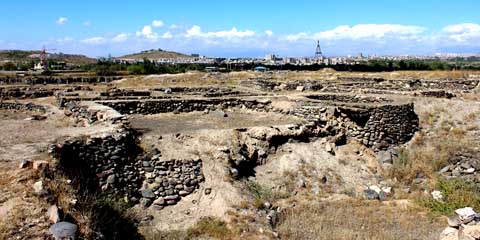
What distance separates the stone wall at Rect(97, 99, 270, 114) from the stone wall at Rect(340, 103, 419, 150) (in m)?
4.53

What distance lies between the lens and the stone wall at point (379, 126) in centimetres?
1550

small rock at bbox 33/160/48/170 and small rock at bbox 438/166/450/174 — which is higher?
small rock at bbox 33/160/48/170

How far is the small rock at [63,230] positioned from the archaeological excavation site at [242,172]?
0.11ft

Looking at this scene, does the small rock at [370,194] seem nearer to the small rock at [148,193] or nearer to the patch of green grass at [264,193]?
the patch of green grass at [264,193]

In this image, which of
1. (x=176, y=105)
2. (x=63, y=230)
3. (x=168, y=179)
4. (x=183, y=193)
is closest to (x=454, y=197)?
(x=183, y=193)

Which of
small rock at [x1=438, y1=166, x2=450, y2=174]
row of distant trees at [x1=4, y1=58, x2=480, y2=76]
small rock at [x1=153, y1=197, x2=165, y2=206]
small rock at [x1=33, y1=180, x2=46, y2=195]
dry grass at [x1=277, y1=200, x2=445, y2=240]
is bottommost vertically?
dry grass at [x1=277, y1=200, x2=445, y2=240]

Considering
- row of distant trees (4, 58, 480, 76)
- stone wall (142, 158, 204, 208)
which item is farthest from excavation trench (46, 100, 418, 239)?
row of distant trees (4, 58, 480, 76)

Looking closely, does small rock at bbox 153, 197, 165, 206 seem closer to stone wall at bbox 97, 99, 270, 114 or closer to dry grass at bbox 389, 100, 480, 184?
dry grass at bbox 389, 100, 480, 184

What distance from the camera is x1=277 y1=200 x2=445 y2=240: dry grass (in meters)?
9.67

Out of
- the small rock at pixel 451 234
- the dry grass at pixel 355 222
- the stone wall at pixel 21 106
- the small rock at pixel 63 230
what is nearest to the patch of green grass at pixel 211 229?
the dry grass at pixel 355 222

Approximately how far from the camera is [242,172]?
40.9ft

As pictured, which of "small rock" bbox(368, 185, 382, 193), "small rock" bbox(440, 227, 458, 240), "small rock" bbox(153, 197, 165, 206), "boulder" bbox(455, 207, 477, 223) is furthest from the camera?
"small rock" bbox(368, 185, 382, 193)

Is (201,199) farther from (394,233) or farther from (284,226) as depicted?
(394,233)

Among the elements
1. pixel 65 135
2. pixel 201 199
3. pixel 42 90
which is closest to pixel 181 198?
pixel 201 199
